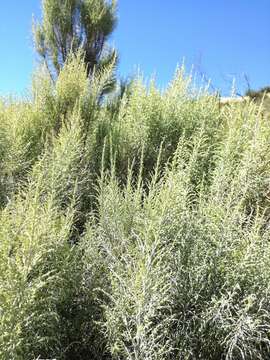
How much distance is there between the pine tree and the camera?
998 cm

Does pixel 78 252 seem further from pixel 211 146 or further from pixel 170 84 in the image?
pixel 170 84

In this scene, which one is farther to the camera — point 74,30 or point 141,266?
point 74,30

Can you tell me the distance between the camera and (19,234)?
2.19 m

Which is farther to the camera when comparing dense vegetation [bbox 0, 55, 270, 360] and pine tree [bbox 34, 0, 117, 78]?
pine tree [bbox 34, 0, 117, 78]

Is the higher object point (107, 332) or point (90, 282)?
point (90, 282)

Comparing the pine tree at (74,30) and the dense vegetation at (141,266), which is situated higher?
the pine tree at (74,30)

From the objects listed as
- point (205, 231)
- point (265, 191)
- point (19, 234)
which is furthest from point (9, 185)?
point (265, 191)

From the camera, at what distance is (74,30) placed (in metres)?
10.2

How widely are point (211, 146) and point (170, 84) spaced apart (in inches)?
45.9

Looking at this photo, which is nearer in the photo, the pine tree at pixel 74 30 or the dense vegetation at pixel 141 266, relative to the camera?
the dense vegetation at pixel 141 266

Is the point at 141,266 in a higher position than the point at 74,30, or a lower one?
lower

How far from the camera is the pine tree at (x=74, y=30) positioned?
32.8 feet

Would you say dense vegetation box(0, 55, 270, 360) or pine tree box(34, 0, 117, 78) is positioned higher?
pine tree box(34, 0, 117, 78)

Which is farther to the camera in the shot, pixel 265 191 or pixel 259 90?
pixel 259 90
